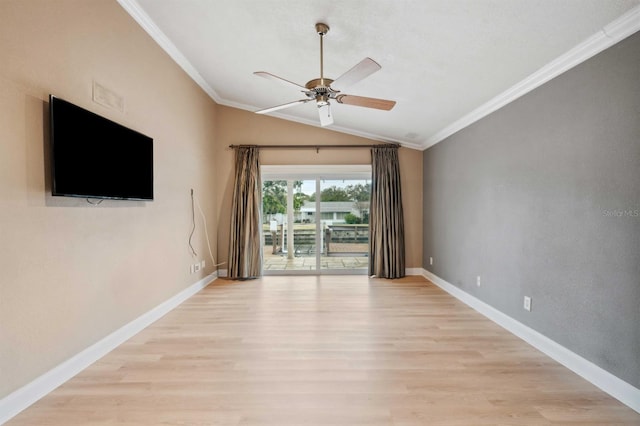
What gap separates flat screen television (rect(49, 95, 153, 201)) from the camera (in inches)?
75.2

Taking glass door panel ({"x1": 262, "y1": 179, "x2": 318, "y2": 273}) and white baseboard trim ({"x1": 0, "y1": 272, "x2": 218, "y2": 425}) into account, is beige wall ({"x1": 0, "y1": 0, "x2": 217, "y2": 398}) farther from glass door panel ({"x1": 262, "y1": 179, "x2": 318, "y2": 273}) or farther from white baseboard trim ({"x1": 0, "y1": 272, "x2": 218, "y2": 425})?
glass door panel ({"x1": 262, "y1": 179, "x2": 318, "y2": 273})

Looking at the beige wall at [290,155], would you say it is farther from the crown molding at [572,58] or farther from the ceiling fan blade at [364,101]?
the ceiling fan blade at [364,101]

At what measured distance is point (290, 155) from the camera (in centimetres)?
520

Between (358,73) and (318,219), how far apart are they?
3.46 meters

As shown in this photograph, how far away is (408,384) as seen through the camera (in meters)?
2.01

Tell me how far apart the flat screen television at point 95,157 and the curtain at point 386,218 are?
11.4 feet

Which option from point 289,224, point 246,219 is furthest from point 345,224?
point 246,219

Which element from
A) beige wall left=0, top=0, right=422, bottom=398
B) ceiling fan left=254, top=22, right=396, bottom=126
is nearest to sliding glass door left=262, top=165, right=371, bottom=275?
beige wall left=0, top=0, right=422, bottom=398

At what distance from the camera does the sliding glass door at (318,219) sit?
5297 millimetres

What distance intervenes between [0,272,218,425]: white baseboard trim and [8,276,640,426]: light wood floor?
6 cm

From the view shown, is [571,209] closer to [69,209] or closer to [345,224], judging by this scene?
[345,224]

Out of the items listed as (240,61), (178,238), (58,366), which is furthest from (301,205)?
(58,366)

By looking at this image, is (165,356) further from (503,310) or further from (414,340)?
(503,310)

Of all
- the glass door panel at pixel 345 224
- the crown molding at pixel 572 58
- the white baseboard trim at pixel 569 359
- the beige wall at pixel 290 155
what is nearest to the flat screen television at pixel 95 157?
the beige wall at pixel 290 155
